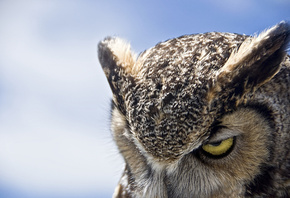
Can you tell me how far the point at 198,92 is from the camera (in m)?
2.05

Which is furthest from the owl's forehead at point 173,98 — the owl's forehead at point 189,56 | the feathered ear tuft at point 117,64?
the feathered ear tuft at point 117,64

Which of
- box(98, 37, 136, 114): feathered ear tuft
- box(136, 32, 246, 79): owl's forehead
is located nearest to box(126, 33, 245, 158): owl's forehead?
box(136, 32, 246, 79): owl's forehead

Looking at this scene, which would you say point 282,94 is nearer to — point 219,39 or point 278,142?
point 278,142

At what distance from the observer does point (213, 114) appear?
81.7 inches

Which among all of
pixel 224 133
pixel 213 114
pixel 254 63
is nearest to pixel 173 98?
pixel 213 114

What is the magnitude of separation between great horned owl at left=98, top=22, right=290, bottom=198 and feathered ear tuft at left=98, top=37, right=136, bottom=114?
0.04ft

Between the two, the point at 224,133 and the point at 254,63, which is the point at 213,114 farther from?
the point at 254,63

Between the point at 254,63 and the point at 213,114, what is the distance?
0.39 m

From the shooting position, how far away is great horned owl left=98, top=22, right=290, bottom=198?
2070 millimetres

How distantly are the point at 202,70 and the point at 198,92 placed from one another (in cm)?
16

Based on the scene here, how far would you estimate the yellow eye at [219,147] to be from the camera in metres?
2.16

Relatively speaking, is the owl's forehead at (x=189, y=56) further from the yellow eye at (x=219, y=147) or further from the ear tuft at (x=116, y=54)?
the yellow eye at (x=219, y=147)

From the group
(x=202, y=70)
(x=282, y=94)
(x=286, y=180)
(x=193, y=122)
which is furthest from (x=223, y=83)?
(x=286, y=180)

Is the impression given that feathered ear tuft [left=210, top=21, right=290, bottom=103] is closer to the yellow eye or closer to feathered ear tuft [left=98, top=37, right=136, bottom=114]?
the yellow eye
